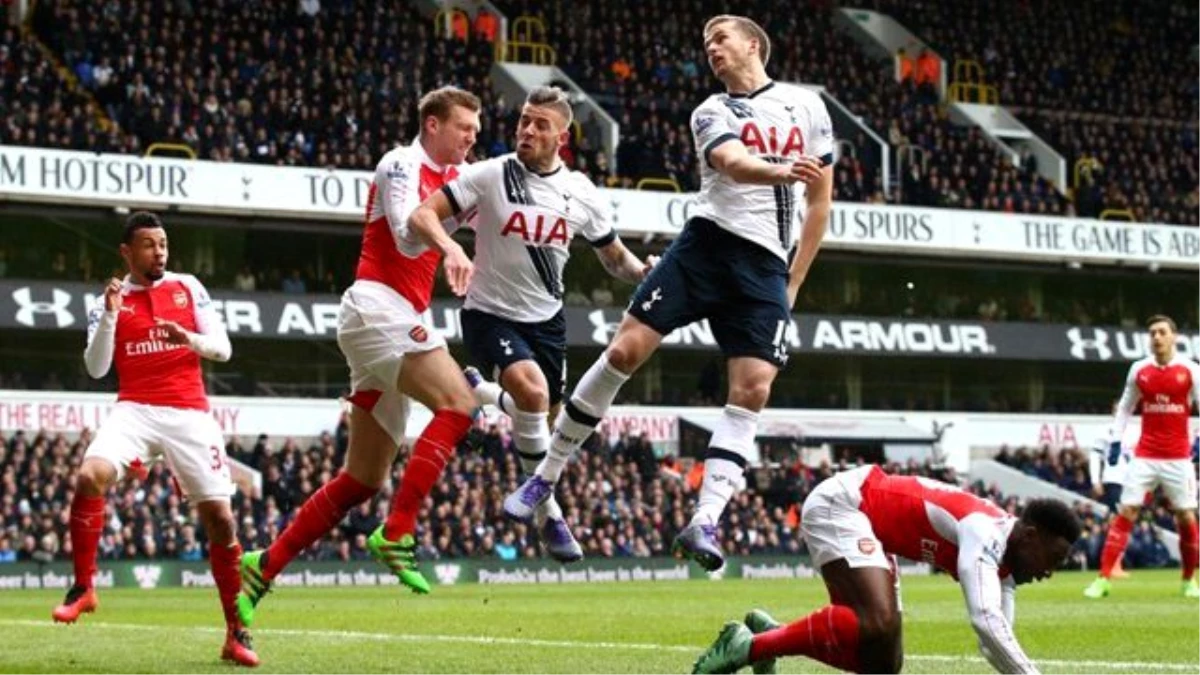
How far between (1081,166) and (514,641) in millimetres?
41547

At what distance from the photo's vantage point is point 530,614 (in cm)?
1920

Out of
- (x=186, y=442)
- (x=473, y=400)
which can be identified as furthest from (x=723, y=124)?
(x=186, y=442)

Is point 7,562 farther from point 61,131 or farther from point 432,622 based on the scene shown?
point 432,622

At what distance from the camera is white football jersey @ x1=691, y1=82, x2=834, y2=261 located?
1098 cm

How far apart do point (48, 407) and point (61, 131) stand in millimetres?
4940

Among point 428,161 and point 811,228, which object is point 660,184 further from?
point 811,228

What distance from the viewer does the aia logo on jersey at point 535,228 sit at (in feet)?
38.6

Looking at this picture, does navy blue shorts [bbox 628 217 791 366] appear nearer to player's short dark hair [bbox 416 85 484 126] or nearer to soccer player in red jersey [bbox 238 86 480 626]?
soccer player in red jersey [bbox 238 86 480 626]

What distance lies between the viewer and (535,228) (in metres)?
11.8

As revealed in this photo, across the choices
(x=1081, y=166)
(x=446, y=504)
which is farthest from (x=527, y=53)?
(x=446, y=504)

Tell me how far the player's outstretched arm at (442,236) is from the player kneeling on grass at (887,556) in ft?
7.96

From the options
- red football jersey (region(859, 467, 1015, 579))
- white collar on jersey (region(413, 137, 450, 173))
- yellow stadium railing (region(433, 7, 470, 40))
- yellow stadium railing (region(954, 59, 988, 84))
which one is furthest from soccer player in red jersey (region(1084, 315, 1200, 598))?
yellow stadium railing (region(954, 59, 988, 84))

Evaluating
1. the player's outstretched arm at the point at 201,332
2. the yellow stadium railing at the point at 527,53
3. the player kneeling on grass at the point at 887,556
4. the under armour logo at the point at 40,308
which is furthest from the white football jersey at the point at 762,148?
the yellow stadium railing at the point at 527,53

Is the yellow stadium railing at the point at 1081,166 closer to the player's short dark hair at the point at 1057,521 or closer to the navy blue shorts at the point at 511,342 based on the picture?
the navy blue shorts at the point at 511,342
